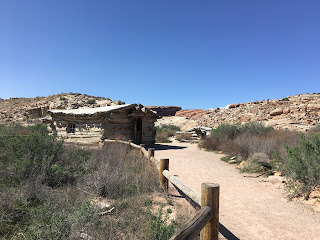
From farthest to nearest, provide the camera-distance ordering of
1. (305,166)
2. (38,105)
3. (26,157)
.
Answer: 1. (38,105)
2. (26,157)
3. (305,166)

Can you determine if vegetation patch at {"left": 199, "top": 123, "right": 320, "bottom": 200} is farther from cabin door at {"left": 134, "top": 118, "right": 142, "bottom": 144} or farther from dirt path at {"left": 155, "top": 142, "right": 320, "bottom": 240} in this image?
cabin door at {"left": 134, "top": 118, "right": 142, "bottom": 144}

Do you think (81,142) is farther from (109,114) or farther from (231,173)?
(231,173)

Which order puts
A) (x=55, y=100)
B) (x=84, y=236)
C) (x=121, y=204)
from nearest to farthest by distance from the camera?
(x=84, y=236)
(x=121, y=204)
(x=55, y=100)

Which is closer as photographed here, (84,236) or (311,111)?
(84,236)

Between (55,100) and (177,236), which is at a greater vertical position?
(55,100)

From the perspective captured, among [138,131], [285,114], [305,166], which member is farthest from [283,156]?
[285,114]

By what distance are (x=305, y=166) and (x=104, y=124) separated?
1084cm

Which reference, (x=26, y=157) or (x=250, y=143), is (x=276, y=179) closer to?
(x=250, y=143)

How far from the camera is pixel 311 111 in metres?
25.5

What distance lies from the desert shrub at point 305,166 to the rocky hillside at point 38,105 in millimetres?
36835

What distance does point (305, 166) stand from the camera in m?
5.34

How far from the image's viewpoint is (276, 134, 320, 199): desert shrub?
16.4 feet

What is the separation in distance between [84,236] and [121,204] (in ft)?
4.44

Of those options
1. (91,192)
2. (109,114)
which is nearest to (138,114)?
(109,114)
